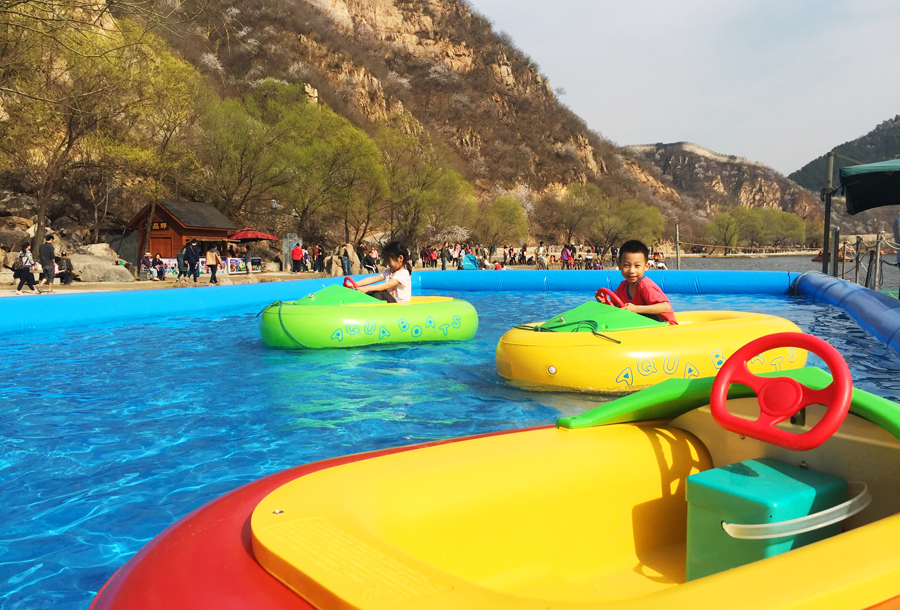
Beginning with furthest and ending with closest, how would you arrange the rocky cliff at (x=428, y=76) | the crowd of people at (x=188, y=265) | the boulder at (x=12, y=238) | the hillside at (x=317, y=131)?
the rocky cliff at (x=428, y=76) → the boulder at (x=12, y=238) → the hillside at (x=317, y=131) → the crowd of people at (x=188, y=265)

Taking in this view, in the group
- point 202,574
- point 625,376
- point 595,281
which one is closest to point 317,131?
point 595,281

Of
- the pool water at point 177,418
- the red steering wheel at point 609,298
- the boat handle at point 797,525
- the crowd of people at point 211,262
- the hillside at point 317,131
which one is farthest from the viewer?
the hillside at point 317,131

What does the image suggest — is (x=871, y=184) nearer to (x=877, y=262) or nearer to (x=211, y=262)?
(x=877, y=262)

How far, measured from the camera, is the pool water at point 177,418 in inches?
117

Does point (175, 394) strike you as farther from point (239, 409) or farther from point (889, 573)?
point (889, 573)

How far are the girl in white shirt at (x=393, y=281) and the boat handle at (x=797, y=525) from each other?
20.1 feet

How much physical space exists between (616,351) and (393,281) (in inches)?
133

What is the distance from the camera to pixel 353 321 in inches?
288

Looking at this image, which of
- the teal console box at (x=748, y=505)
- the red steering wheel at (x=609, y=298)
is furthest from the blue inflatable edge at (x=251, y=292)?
the teal console box at (x=748, y=505)

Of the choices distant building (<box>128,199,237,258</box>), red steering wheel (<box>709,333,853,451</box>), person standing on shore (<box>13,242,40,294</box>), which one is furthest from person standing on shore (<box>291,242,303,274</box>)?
red steering wheel (<box>709,333,853,451</box>)

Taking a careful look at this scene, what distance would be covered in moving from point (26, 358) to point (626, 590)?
7223mm

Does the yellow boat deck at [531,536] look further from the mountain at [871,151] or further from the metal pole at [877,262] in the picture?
the mountain at [871,151]

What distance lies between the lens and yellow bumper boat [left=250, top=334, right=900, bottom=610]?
1.27 m

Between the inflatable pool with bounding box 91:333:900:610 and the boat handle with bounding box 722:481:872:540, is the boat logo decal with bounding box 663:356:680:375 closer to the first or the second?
the inflatable pool with bounding box 91:333:900:610
